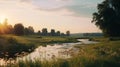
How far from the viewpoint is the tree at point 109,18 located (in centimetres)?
6938

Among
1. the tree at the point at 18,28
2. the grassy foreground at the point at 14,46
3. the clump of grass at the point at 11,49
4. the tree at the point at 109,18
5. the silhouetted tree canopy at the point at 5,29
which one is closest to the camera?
the clump of grass at the point at 11,49

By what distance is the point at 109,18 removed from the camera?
6975 cm

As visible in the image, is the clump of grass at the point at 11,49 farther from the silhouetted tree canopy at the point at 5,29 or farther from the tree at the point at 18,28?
the tree at the point at 18,28

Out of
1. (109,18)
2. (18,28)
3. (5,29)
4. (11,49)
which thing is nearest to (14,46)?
(11,49)

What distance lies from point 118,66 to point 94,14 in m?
54.4

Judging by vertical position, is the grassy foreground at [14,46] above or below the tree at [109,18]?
below

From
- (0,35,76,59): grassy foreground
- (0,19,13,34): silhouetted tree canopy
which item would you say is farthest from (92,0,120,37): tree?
(0,19,13,34): silhouetted tree canopy

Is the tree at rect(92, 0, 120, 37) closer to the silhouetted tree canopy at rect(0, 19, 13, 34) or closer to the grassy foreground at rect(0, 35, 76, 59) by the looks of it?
the grassy foreground at rect(0, 35, 76, 59)

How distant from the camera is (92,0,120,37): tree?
6938 cm

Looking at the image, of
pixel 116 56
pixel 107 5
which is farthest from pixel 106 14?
pixel 116 56

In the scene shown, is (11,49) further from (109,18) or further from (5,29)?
(5,29)

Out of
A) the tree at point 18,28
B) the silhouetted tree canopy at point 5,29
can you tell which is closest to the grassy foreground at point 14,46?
the silhouetted tree canopy at point 5,29

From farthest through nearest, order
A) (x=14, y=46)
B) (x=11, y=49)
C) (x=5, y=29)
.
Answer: (x=5, y=29), (x=14, y=46), (x=11, y=49)

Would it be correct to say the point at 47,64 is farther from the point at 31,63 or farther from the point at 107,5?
the point at 107,5
